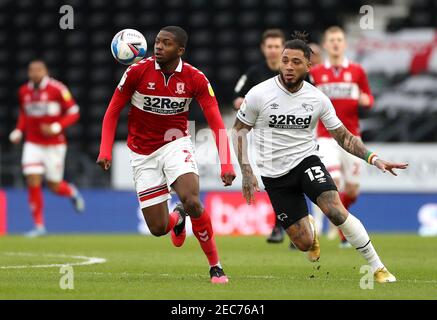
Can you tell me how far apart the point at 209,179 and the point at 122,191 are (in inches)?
73.7

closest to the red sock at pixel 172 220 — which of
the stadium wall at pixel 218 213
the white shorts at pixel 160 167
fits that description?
the white shorts at pixel 160 167

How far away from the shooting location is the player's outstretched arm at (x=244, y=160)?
8.92m

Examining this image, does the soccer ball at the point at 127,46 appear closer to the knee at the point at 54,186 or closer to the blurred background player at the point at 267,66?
the blurred background player at the point at 267,66

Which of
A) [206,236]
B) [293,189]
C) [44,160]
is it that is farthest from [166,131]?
[44,160]

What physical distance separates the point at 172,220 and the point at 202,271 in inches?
26.3

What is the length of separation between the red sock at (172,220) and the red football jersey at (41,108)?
824 centimetres

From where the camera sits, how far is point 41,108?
18203mm

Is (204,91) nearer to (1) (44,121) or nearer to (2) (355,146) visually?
(2) (355,146)

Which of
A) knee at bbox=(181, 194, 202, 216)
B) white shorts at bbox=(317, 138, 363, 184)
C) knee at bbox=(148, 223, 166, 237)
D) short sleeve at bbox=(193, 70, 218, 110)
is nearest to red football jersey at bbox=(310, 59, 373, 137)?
white shorts at bbox=(317, 138, 363, 184)

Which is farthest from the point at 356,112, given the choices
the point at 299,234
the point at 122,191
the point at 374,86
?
the point at 374,86

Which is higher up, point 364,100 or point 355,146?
point 355,146

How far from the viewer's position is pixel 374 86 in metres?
24.2

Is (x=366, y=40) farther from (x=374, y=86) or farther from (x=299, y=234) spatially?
(x=299, y=234)

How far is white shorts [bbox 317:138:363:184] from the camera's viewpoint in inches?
583
